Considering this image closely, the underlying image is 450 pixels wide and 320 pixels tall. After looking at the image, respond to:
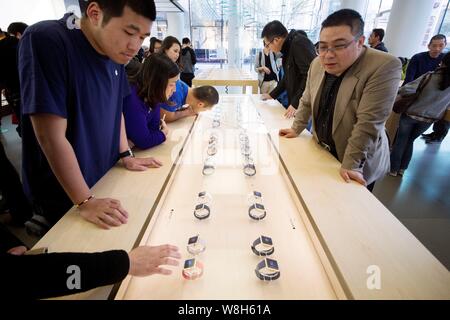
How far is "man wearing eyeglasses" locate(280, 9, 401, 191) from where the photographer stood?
45.4 inches

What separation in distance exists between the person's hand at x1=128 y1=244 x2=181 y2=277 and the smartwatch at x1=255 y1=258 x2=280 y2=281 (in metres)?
0.22

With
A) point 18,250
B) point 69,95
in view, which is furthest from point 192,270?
point 69,95

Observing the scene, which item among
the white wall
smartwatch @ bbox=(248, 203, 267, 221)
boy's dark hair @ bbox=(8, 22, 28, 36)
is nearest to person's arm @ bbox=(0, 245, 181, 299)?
smartwatch @ bbox=(248, 203, 267, 221)

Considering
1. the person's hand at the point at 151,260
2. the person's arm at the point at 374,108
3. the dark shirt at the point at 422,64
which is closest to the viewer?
the person's hand at the point at 151,260

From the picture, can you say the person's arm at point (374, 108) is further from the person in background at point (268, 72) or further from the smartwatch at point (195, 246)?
the person in background at point (268, 72)

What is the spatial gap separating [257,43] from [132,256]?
7828 mm

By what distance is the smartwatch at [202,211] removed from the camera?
2.91 ft

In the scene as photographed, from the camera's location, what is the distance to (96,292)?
599 millimetres

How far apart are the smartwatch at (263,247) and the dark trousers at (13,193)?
2.05 metres

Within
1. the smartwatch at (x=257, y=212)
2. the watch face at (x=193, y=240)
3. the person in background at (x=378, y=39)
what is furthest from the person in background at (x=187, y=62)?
the watch face at (x=193, y=240)

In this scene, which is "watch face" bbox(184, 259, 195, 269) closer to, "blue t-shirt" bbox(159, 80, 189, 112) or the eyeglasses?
the eyeglasses
